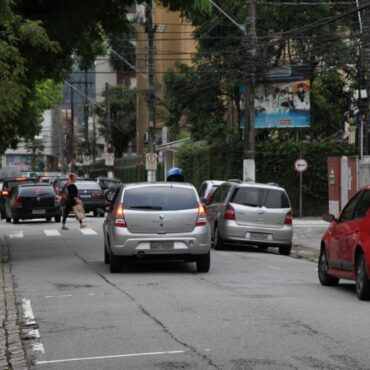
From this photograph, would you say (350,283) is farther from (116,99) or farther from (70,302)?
(116,99)

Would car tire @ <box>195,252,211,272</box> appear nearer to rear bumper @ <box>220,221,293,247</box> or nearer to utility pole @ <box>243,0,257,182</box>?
rear bumper @ <box>220,221,293,247</box>

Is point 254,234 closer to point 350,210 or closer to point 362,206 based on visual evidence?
point 350,210

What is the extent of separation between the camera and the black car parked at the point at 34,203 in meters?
35.0

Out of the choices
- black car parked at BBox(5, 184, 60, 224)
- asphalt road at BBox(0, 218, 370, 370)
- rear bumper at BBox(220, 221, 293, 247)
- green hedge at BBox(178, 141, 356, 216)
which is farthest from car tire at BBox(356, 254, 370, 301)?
green hedge at BBox(178, 141, 356, 216)

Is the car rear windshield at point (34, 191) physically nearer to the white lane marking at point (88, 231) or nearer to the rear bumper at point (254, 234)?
the white lane marking at point (88, 231)

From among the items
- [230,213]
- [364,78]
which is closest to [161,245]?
[230,213]

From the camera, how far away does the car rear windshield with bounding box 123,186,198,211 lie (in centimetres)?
1594

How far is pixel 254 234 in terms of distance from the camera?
21.8 meters

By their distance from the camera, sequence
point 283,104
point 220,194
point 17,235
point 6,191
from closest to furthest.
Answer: point 220,194, point 17,235, point 6,191, point 283,104

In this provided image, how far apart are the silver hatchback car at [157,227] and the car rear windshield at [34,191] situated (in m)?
19.4

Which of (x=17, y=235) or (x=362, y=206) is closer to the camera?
(x=362, y=206)

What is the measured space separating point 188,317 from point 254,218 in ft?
37.6

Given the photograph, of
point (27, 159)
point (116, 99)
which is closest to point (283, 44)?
point (116, 99)

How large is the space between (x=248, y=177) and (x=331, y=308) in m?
20.1
